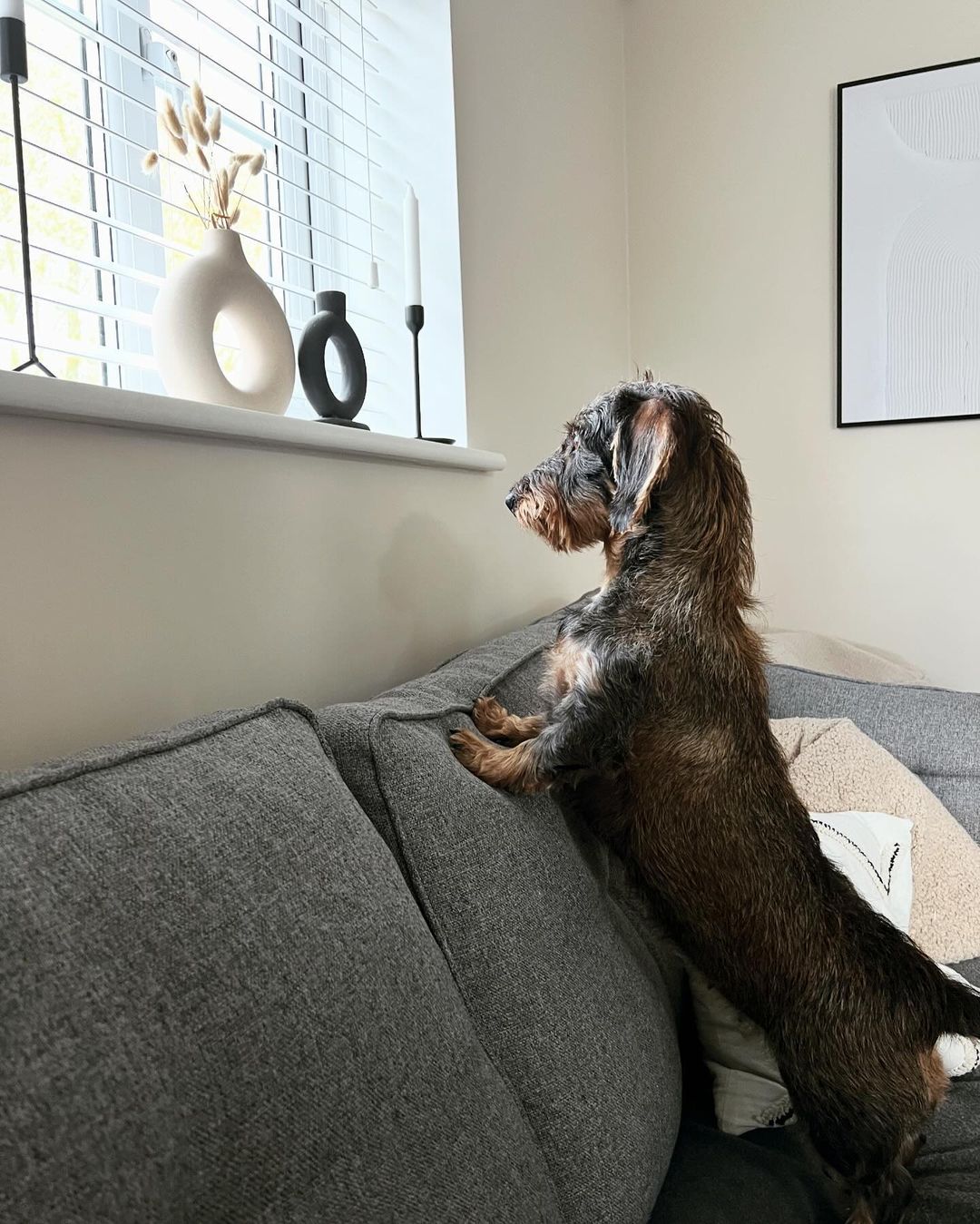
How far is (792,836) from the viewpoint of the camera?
3.69 ft

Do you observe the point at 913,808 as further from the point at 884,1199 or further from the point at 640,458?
the point at 640,458

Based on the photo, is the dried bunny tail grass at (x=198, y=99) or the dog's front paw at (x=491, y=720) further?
the dried bunny tail grass at (x=198, y=99)

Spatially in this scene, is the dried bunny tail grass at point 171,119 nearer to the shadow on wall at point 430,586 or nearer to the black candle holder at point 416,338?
the black candle holder at point 416,338

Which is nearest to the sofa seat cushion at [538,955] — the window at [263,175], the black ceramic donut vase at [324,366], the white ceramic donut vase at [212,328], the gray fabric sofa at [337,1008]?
the gray fabric sofa at [337,1008]

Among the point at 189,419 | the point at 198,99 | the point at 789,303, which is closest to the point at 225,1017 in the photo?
the point at 189,419

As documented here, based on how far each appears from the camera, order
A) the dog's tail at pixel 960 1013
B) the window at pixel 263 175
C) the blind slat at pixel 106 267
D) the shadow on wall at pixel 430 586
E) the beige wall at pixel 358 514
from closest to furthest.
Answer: the beige wall at pixel 358 514 < the dog's tail at pixel 960 1013 < the blind slat at pixel 106 267 < the window at pixel 263 175 < the shadow on wall at pixel 430 586

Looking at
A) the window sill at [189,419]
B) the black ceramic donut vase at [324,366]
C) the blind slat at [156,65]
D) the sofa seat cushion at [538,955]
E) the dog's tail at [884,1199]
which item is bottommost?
the dog's tail at [884,1199]

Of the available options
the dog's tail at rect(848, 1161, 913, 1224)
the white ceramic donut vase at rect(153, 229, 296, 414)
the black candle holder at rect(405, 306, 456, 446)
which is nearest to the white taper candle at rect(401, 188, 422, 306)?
the black candle holder at rect(405, 306, 456, 446)

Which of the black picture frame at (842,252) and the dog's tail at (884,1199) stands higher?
the black picture frame at (842,252)

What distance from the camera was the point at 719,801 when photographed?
43.2 inches

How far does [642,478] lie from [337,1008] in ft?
2.45

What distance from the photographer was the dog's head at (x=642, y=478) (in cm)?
115

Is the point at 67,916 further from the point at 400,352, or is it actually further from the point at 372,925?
the point at 400,352

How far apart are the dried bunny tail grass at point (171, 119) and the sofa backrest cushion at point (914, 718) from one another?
60.2 inches
